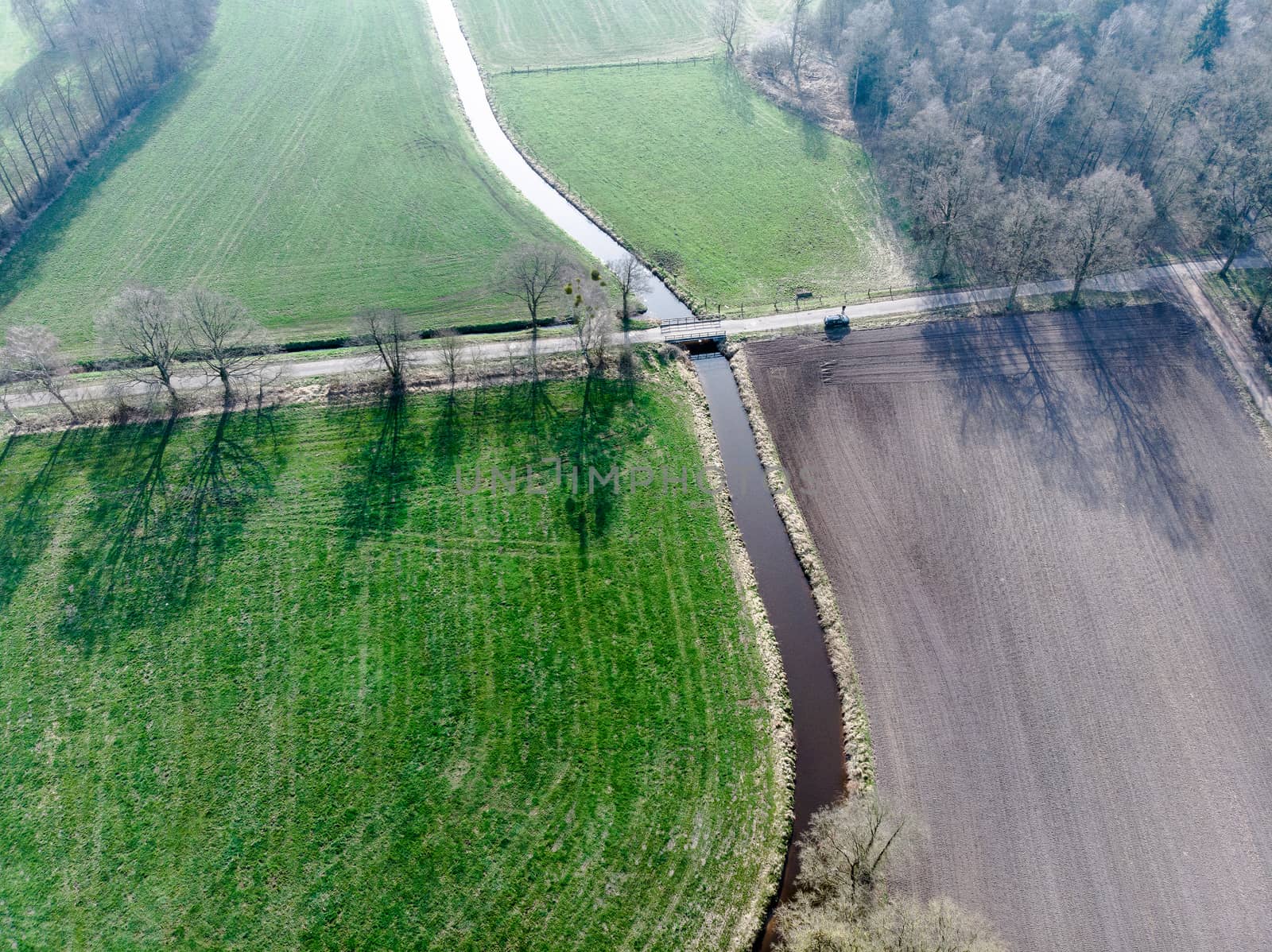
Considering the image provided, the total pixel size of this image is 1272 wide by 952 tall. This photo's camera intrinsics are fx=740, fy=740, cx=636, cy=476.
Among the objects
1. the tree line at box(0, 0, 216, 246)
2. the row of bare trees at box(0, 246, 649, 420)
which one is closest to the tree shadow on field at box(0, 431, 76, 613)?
the row of bare trees at box(0, 246, 649, 420)

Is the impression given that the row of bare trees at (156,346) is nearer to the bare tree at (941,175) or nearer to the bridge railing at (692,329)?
the bridge railing at (692,329)

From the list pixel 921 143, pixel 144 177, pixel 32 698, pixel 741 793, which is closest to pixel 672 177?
pixel 921 143

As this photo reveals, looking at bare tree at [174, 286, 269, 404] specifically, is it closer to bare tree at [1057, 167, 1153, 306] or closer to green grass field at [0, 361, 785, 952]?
green grass field at [0, 361, 785, 952]

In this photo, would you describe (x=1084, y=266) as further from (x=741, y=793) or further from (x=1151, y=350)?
(x=741, y=793)

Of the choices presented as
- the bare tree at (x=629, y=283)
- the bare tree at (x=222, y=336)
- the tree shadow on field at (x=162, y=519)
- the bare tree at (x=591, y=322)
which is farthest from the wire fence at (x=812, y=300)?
the tree shadow on field at (x=162, y=519)

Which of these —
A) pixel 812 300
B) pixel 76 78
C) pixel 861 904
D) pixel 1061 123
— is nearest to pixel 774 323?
pixel 812 300
